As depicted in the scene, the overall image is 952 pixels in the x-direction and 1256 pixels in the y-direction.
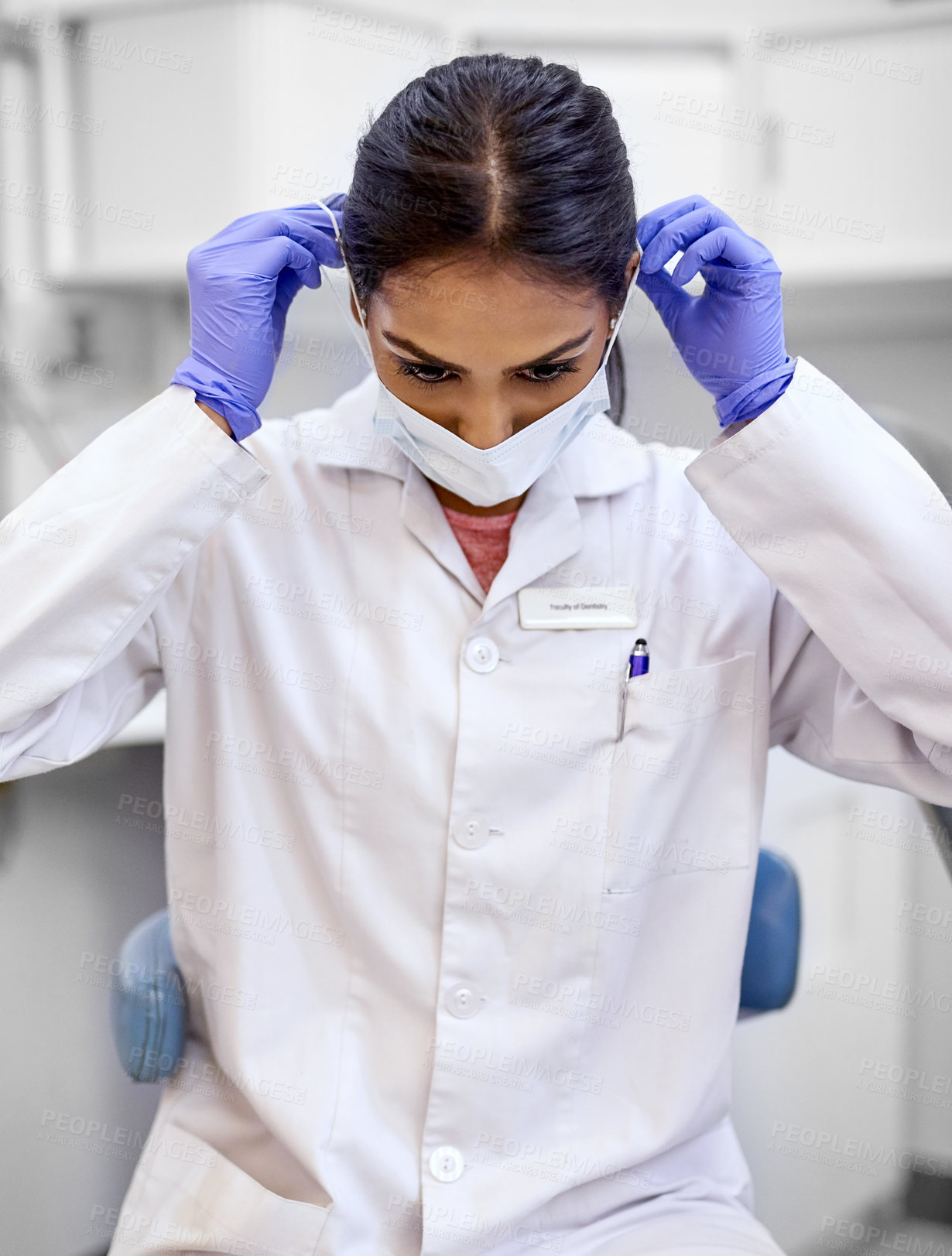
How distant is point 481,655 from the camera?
0.99 m

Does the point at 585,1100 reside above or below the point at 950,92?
below

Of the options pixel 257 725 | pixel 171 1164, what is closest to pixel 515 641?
pixel 257 725

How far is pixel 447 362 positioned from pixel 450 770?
1.13 feet

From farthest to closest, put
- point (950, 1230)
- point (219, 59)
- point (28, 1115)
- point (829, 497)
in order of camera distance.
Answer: point (219, 59) → point (950, 1230) → point (28, 1115) → point (829, 497)

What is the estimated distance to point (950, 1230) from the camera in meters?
1.62

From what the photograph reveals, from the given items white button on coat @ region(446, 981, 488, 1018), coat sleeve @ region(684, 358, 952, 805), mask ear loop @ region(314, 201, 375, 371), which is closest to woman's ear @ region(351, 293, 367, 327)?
mask ear loop @ region(314, 201, 375, 371)

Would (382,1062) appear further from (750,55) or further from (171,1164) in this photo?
(750,55)

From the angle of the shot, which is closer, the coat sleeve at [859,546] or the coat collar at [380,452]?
the coat sleeve at [859,546]

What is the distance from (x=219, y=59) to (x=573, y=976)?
1.48 m

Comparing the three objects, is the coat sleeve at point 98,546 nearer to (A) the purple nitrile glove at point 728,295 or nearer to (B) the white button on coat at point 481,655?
(B) the white button on coat at point 481,655

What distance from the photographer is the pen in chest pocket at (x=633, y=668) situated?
101cm

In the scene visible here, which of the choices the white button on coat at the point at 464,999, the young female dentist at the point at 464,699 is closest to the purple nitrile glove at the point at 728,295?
the young female dentist at the point at 464,699

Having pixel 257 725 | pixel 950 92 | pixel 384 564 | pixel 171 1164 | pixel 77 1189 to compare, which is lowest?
pixel 77 1189

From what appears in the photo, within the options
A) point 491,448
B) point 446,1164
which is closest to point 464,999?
point 446,1164
